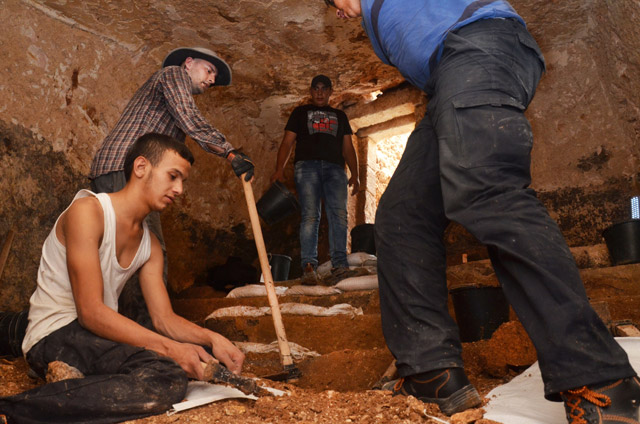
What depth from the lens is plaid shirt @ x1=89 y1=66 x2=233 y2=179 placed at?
295 centimetres

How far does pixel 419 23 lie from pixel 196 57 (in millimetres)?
2221

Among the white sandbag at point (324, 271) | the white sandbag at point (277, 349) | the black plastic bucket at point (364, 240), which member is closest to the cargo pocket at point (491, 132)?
the white sandbag at point (277, 349)

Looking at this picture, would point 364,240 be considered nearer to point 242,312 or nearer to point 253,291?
point 253,291

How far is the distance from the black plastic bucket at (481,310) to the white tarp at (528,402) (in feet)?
3.17

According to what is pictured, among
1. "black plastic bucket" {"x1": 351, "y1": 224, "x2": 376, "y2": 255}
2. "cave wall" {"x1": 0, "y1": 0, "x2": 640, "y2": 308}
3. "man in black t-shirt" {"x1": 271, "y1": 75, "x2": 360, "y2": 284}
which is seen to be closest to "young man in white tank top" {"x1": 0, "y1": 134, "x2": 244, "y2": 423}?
"cave wall" {"x1": 0, "y1": 0, "x2": 640, "y2": 308}

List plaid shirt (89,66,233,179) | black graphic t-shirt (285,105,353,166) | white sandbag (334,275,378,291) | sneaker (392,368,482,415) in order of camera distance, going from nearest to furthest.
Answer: sneaker (392,368,482,415)
plaid shirt (89,66,233,179)
white sandbag (334,275,378,291)
black graphic t-shirt (285,105,353,166)

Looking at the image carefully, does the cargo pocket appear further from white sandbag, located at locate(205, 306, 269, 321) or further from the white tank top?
white sandbag, located at locate(205, 306, 269, 321)

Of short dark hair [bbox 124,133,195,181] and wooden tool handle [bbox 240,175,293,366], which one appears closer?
short dark hair [bbox 124,133,195,181]

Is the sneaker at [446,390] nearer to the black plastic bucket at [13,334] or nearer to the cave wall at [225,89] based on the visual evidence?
the black plastic bucket at [13,334]

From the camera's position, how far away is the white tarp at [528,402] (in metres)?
1.43

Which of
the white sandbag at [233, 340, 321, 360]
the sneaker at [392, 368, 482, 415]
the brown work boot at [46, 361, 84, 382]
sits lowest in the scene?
the white sandbag at [233, 340, 321, 360]

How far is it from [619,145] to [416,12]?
3887 mm

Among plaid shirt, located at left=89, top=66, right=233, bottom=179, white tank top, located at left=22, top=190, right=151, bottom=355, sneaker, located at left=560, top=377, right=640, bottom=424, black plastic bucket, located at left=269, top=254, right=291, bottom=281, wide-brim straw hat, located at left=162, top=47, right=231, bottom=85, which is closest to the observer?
sneaker, located at left=560, top=377, right=640, bottom=424

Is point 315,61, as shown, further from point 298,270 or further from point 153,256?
point 153,256
